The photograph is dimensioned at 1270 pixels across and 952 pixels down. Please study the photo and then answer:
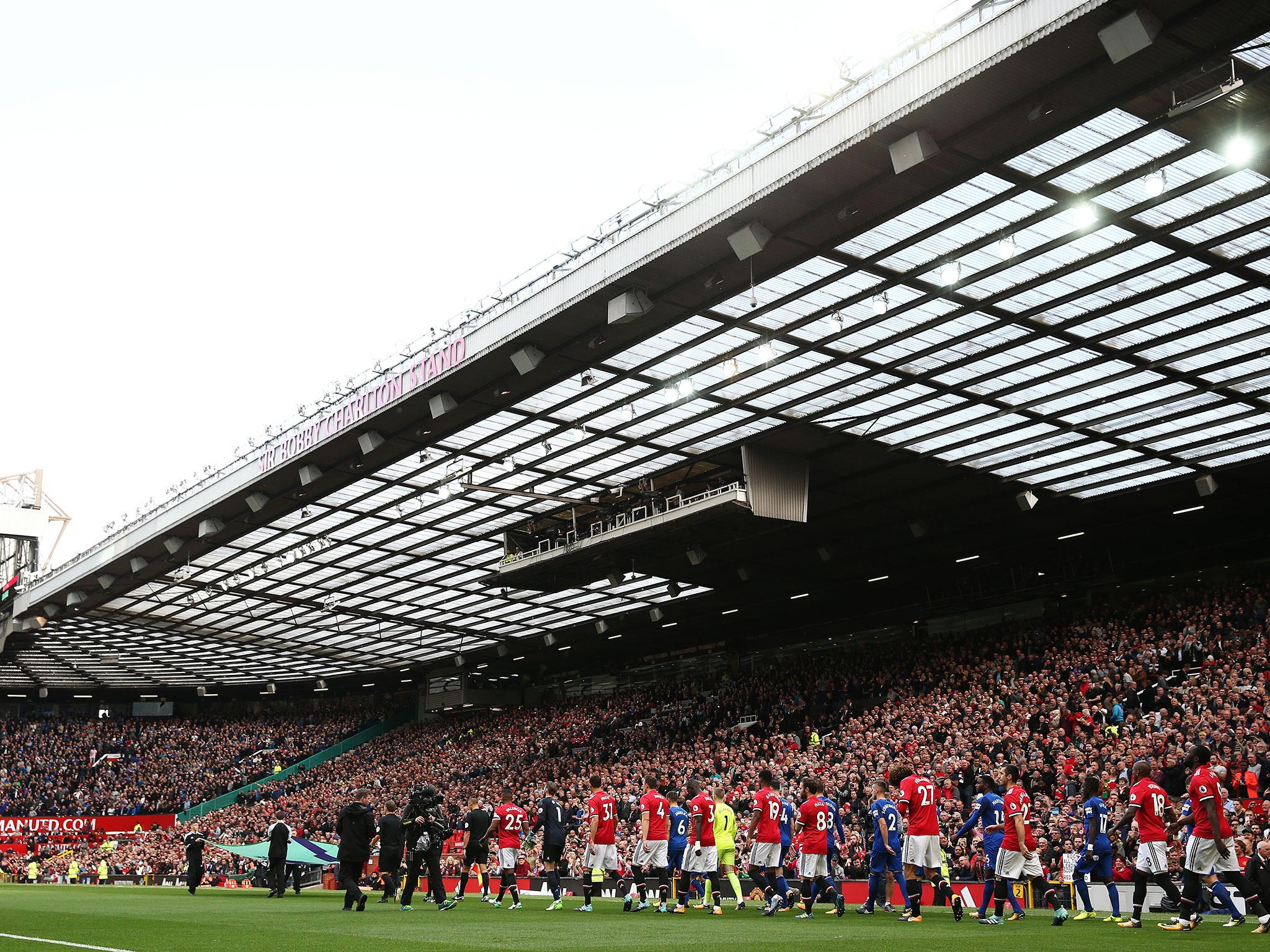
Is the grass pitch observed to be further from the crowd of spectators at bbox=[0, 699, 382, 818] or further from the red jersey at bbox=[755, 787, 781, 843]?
the crowd of spectators at bbox=[0, 699, 382, 818]

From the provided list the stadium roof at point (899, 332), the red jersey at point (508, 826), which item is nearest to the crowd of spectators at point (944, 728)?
the stadium roof at point (899, 332)

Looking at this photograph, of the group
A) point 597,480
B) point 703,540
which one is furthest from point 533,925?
point 703,540

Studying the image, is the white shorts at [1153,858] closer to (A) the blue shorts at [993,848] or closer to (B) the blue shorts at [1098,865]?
(B) the blue shorts at [1098,865]

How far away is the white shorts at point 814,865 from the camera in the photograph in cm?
1698

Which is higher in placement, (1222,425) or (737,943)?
(1222,425)

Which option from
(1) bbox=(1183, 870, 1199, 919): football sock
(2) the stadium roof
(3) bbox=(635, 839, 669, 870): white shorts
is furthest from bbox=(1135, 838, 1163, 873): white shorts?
(2) the stadium roof

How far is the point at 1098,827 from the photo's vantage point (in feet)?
50.4

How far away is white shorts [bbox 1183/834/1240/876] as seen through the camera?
1308 centimetres

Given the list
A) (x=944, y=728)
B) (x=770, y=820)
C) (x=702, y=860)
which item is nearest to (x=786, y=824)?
(x=770, y=820)

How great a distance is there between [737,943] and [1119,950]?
337 cm

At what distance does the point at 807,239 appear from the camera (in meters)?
19.3

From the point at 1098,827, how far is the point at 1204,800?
2.50m

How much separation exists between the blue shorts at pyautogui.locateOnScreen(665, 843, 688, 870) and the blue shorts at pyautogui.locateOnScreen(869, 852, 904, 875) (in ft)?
10.3

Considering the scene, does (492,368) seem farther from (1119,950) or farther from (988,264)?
(1119,950)
